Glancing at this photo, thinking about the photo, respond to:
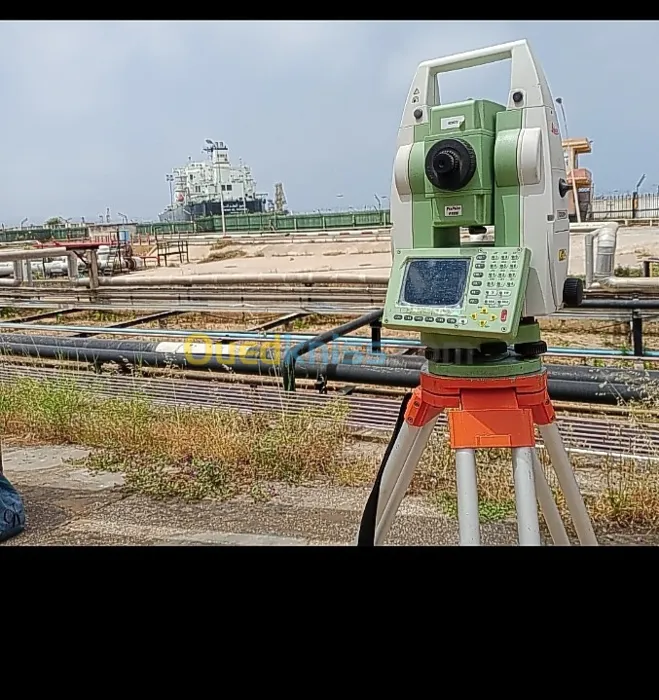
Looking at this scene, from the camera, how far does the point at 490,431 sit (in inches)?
56.6

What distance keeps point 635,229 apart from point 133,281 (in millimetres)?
14953

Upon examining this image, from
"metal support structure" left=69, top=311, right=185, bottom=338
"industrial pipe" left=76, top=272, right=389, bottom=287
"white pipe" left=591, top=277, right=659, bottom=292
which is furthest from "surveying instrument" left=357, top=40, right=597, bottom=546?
"industrial pipe" left=76, top=272, right=389, bottom=287

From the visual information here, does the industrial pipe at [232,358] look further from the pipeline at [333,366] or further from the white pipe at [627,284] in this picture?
the white pipe at [627,284]

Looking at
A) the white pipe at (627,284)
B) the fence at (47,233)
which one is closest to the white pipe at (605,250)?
the white pipe at (627,284)

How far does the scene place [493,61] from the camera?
1.50m

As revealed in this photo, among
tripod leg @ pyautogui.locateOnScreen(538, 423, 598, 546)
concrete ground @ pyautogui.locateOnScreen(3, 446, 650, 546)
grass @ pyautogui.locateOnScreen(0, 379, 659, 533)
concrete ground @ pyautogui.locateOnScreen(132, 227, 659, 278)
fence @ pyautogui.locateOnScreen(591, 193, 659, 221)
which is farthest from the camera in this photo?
fence @ pyautogui.locateOnScreen(591, 193, 659, 221)

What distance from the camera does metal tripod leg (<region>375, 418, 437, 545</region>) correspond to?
5.35 feet

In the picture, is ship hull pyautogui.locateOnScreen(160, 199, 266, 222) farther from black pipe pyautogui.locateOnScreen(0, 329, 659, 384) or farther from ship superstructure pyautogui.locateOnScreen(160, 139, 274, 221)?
black pipe pyautogui.locateOnScreen(0, 329, 659, 384)

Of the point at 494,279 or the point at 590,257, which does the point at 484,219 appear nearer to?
the point at 494,279

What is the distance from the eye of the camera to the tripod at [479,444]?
142 centimetres

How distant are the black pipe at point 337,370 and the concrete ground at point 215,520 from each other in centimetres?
58
